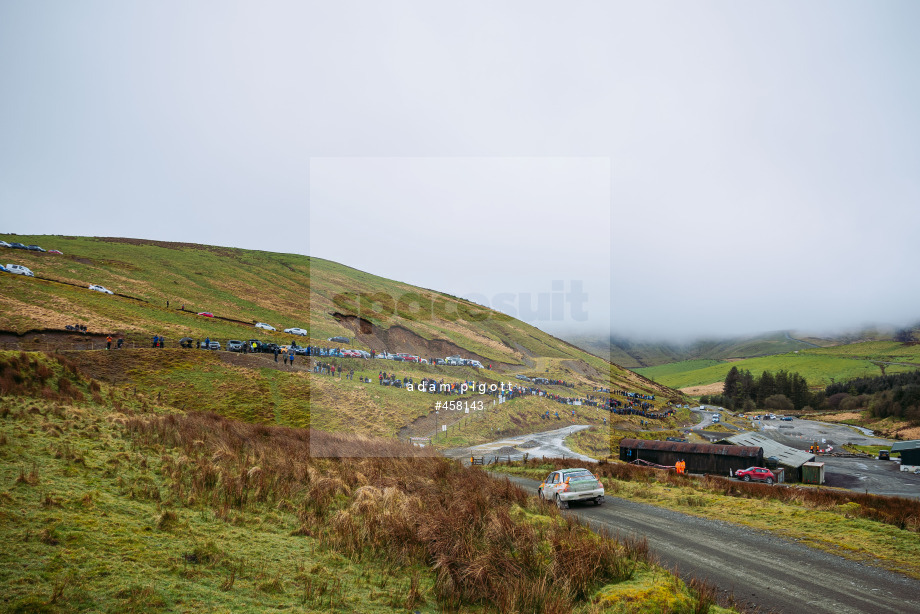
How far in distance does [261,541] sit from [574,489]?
12695 millimetres

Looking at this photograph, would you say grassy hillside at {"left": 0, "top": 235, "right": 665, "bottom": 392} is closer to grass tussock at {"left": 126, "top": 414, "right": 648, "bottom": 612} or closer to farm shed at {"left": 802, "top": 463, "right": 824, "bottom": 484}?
grass tussock at {"left": 126, "top": 414, "right": 648, "bottom": 612}

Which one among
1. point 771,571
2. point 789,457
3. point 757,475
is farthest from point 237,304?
point 771,571

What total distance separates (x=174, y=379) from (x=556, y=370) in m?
87.0

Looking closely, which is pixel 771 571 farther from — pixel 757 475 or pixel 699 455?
pixel 699 455

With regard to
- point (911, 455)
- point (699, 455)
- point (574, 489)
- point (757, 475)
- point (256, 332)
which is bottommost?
point (911, 455)

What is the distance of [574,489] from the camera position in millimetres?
18344

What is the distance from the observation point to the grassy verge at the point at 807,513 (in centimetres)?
1181

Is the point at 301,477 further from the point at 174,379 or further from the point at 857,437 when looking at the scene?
the point at 857,437

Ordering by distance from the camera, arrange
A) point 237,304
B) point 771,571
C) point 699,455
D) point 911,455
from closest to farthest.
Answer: point 771,571, point 699,455, point 911,455, point 237,304

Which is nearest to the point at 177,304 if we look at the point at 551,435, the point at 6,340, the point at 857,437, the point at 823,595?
the point at 6,340

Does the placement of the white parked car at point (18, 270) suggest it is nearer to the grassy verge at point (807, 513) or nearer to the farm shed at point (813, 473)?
the grassy verge at point (807, 513)

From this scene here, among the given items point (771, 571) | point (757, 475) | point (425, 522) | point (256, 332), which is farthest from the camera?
point (256, 332)

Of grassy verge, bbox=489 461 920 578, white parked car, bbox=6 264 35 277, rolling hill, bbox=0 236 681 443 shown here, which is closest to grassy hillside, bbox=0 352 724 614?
grassy verge, bbox=489 461 920 578

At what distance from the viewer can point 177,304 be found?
78.6 m
